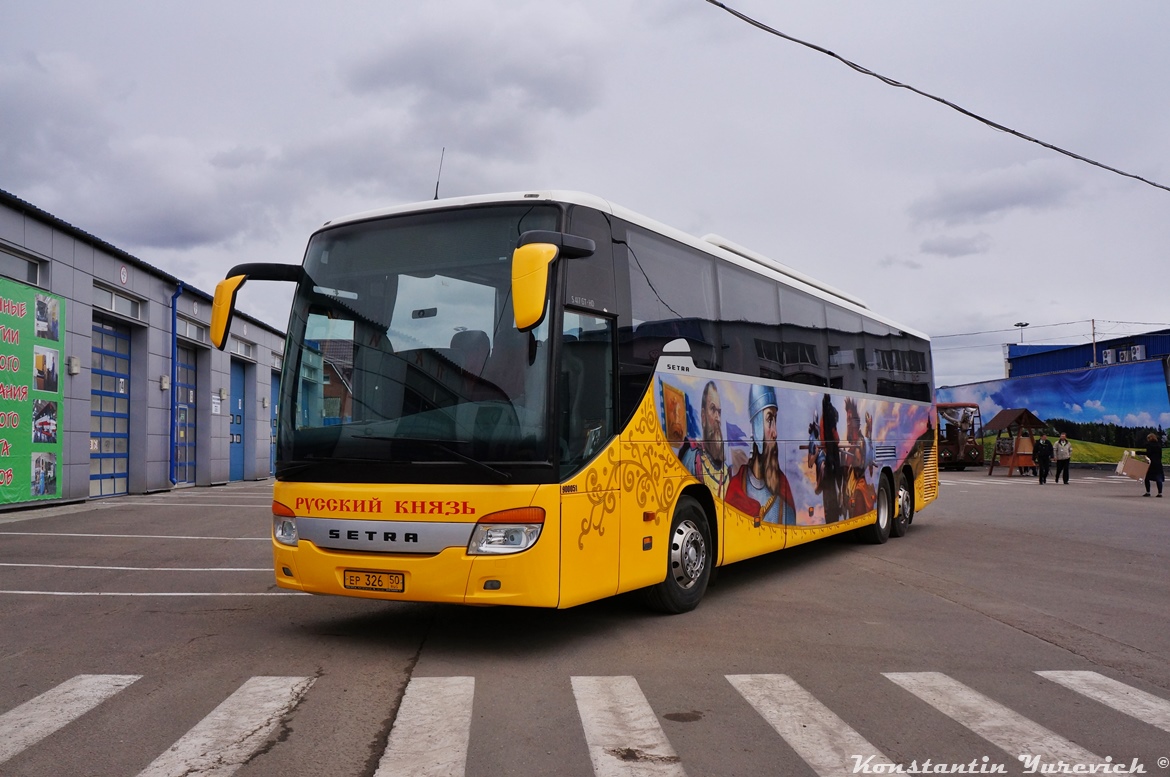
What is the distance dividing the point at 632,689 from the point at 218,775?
244 centimetres

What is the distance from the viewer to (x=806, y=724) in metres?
4.99

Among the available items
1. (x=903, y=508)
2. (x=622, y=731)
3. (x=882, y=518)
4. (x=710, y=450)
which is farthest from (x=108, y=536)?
(x=903, y=508)

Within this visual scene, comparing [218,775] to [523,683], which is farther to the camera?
[523,683]

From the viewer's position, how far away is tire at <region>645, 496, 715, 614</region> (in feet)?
26.5

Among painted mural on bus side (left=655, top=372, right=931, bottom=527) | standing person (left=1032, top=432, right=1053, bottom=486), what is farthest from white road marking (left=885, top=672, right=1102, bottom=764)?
standing person (left=1032, top=432, right=1053, bottom=486)

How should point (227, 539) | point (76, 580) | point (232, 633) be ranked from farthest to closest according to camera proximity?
point (227, 539), point (76, 580), point (232, 633)

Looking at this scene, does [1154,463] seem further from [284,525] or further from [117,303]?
[117,303]

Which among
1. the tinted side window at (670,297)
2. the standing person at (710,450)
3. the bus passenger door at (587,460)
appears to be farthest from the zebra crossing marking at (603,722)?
the tinted side window at (670,297)

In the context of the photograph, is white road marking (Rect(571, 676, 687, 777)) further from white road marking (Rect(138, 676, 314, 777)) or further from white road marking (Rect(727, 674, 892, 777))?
white road marking (Rect(138, 676, 314, 777))

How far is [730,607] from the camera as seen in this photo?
8750 mm

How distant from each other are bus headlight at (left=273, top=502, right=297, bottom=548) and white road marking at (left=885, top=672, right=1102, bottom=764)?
432 centimetres

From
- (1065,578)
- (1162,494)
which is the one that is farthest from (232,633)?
(1162,494)

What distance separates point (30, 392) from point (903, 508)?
1639cm

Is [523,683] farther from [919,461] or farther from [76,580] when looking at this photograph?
[919,461]
